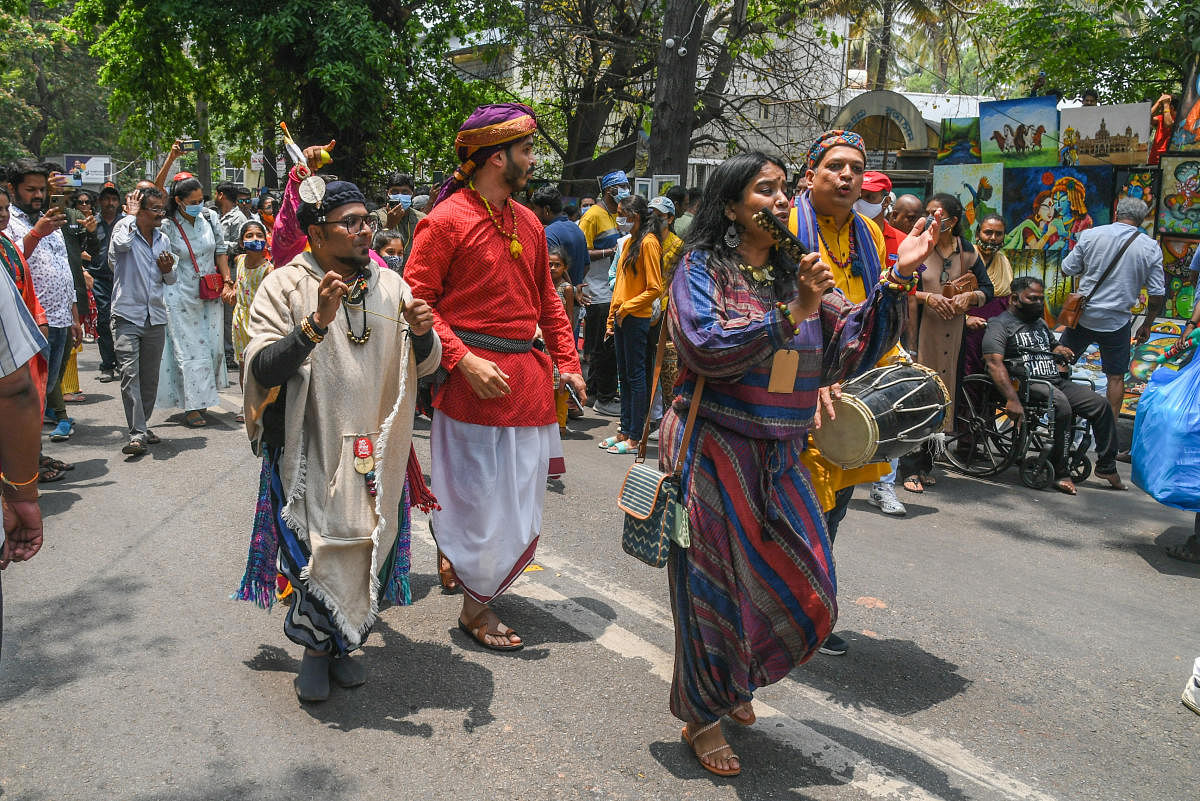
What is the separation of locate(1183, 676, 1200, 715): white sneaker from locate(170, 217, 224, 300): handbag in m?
7.69

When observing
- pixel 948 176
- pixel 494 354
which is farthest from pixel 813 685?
pixel 948 176

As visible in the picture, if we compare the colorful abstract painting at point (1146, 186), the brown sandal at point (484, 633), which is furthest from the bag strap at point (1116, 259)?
the brown sandal at point (484, 633)

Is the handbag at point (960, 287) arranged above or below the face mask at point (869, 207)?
below

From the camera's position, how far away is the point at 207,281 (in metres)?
8.75

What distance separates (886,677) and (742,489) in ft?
4.84

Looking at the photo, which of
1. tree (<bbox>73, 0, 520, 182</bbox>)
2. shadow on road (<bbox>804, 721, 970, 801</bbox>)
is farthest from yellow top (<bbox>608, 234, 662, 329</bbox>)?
tree (<bbox>73, 0, 520, 182</bbox>)

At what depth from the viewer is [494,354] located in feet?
14.3

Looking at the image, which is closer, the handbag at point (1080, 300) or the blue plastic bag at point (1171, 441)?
the blue plastic bag at point (1171, 441)

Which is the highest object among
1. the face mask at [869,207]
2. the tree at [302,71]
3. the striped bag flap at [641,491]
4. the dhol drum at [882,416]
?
the tree at [302,71]

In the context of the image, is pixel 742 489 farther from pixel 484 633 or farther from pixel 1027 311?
pixel 1027 311

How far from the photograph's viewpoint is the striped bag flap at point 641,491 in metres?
3.26

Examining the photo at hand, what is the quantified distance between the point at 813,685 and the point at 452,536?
1633mm

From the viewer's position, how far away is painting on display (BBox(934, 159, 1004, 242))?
12367mm

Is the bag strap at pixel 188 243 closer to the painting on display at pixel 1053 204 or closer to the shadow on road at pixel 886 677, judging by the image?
the shadow on road at pixel 886 677
